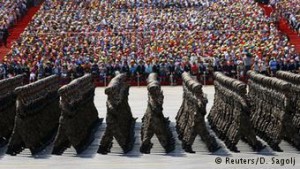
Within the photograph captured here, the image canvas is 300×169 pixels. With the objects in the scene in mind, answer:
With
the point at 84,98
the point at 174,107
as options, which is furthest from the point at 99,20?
the point at 84,98

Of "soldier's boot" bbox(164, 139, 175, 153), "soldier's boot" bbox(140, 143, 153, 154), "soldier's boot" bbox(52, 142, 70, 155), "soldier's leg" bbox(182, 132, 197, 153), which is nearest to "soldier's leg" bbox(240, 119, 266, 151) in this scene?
"soldier's leg" bbox(182, 132, 197, 153)

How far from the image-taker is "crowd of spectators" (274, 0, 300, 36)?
2371 inches

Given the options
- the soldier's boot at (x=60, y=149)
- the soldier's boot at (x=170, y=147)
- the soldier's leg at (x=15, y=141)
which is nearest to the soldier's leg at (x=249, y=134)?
the soldier's boot at (x=170, y=147)

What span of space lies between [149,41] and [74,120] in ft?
112

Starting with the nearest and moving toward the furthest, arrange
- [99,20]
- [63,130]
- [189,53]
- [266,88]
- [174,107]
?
[63,130]
[266,88]
[174,107]
[189,53]
[99,20]

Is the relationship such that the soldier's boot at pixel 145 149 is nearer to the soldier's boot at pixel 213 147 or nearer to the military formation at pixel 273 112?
the soldier's boot at pixel 213 147

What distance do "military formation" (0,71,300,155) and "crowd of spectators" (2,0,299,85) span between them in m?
23.8

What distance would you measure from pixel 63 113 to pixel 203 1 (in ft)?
158

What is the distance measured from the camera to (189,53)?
51.7 m

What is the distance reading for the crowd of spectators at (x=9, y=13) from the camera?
59.1 meters

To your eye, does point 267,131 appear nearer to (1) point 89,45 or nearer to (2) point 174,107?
(2) point 174,107

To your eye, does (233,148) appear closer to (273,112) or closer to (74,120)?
(273,112)

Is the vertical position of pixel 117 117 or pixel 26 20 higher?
pixel 117 117

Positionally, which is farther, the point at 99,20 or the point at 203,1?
the point at 203,1
